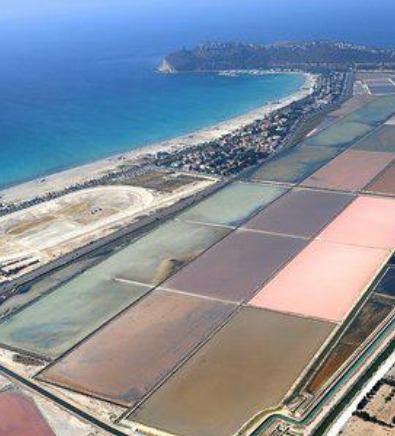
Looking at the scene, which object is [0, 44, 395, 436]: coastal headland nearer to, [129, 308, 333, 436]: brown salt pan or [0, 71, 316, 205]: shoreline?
[129, 308, 333, 436]: brown salt pan

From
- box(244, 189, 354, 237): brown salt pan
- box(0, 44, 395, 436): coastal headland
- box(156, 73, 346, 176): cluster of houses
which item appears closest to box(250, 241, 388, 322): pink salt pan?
box(0, 44, 395, 436): coastal headland

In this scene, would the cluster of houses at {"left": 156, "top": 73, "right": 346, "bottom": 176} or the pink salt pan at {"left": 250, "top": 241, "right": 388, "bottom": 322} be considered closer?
the pink salt pan at {"left": 250, "top": 241, "right": 388, "bottom": 322}

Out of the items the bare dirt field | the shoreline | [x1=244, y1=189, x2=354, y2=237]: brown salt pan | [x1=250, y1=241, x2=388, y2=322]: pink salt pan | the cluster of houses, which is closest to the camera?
[x1=250, y1=241, x2=388, y2=322]: pink salt pan

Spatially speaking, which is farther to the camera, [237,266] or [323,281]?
[237,266]

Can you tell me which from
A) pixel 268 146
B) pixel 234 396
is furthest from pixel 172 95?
pixel 234 396

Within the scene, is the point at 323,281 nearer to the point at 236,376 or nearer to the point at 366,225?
the point at 366,225

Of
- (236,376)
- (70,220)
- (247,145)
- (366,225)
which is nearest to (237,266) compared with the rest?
(366,225)

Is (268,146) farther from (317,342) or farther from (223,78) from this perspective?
(223,78)
